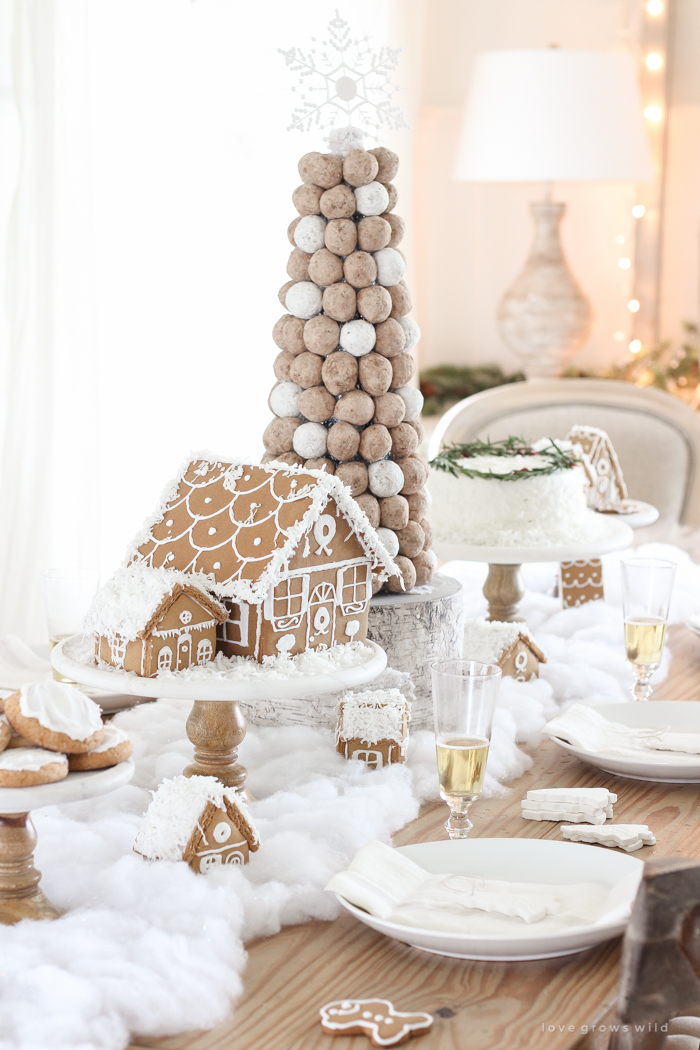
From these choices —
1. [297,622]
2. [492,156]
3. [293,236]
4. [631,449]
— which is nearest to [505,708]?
[297,622]

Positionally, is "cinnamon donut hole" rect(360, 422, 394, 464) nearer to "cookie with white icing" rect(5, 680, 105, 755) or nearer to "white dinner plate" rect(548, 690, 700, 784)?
"white dinner plate" rect(548, 690, 700, 784)

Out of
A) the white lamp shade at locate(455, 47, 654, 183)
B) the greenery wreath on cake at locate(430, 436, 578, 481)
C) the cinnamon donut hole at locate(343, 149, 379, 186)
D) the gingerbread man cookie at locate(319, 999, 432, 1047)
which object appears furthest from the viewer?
the white lamp shade at locate(455, 47, 654, 183)

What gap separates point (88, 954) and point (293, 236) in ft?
2.86

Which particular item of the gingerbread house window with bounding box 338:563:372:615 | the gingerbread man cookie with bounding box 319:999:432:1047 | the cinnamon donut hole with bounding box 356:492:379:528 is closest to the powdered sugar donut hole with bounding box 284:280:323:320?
the cinnamon donut hole with bounding box 356:492:379:528

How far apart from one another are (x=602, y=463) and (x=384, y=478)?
0.86m

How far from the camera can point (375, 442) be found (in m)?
1.38

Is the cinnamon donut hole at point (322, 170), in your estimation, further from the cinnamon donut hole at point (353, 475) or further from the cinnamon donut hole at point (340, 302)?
the cinnamon donut hole at point (353, 475)

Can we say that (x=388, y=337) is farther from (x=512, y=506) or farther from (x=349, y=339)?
(x=512, y=506)

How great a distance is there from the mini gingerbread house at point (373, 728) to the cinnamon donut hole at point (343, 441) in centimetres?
30

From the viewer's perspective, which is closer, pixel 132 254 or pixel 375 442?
pixel 375 442

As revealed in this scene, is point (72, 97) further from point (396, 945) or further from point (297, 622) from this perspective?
point (396, 945)

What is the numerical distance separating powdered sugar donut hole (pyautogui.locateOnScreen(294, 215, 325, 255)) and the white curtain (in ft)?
3.58

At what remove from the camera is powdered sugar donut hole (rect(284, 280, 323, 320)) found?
1355 millimetres

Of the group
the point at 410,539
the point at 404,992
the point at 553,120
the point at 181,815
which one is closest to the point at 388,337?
the point at 410,539
